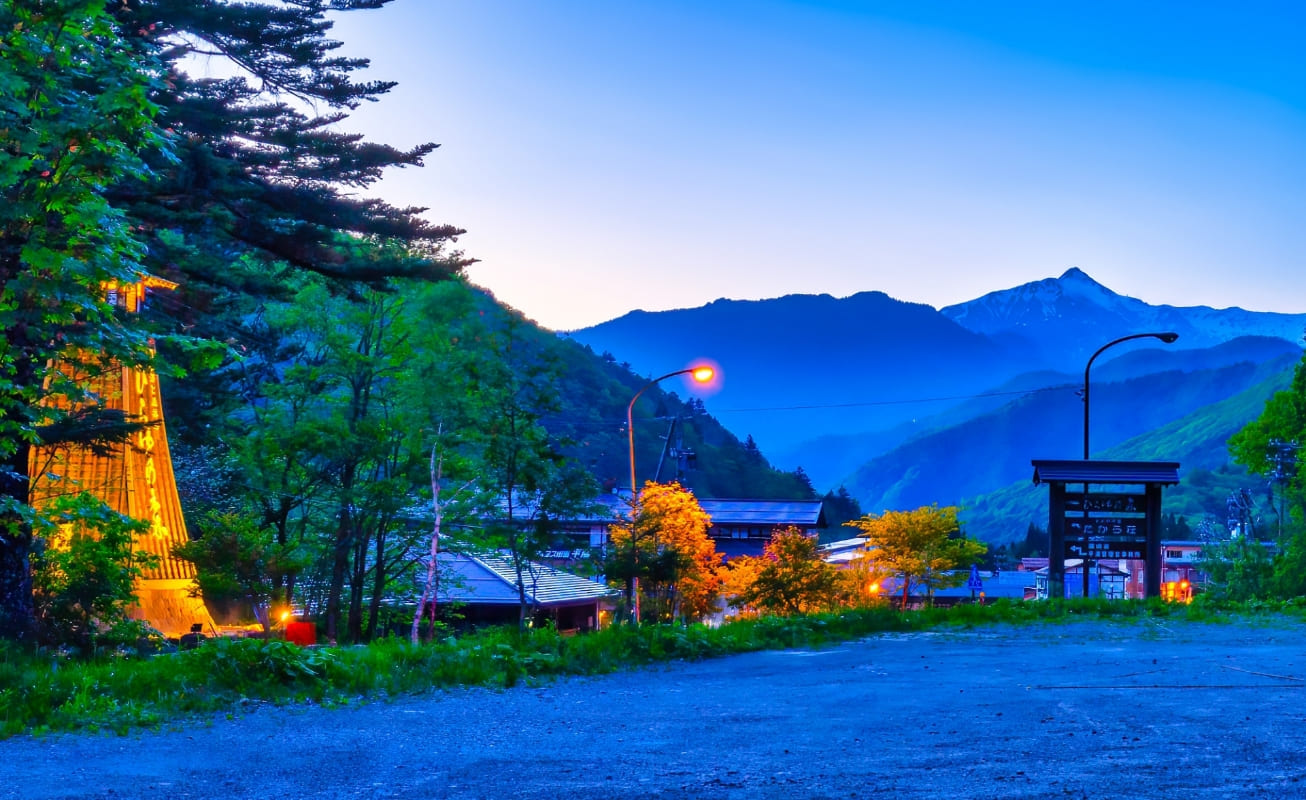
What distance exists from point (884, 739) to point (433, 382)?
2529 cm

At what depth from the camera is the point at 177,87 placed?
21.5 m

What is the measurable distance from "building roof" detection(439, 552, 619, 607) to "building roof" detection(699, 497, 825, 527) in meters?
27.5

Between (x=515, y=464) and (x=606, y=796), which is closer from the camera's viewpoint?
(x=606, y=796)

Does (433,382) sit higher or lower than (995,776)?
higher

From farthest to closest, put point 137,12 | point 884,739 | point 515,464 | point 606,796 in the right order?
point 515,464 → point 137,12 → point 884,739 → point 606,796

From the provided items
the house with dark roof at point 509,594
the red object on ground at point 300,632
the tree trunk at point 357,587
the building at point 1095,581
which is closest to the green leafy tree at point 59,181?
the red object on ground at point 300,632

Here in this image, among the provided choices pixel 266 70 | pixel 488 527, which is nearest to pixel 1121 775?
pixel 266 70

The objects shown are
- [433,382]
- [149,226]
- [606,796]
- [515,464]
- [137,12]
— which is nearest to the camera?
[606,796]

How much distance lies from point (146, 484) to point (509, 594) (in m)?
24.7

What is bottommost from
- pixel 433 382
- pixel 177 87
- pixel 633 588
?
pixel 633 588

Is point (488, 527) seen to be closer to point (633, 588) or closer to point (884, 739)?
point (633, 588)

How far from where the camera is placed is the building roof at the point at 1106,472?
83.8 ft

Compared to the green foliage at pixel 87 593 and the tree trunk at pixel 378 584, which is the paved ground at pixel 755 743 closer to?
the green foliage at pixel 87 593

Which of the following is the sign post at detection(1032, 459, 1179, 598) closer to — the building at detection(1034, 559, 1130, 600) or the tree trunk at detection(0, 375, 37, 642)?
the building at detection(1034, 559, 1130, 600)
